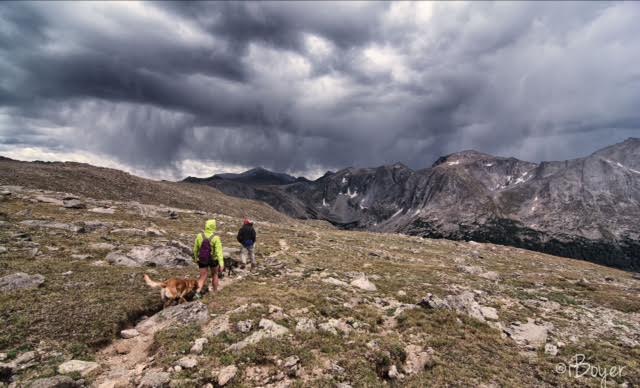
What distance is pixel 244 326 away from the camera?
43.3ft

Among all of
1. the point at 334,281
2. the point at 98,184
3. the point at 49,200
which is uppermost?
the point at 98,184

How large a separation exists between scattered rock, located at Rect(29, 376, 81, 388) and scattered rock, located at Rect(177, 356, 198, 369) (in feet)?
9.39

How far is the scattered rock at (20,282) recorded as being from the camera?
15000 millimetres

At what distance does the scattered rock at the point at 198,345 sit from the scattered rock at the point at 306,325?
3893 millimetres

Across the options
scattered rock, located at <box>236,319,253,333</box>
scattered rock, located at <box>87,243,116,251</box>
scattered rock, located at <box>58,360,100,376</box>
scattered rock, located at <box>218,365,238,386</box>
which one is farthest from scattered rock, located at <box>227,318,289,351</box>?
scattered rock, located at <box>87,243,116,251</box>

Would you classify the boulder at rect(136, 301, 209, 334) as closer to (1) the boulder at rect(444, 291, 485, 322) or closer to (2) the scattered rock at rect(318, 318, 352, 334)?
(2) the scattered rock at rect(318, 318, 352, 334)

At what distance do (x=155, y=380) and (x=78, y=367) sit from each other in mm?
2970

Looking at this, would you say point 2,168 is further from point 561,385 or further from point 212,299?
point 561,385

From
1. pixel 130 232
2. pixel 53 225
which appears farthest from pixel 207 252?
pixel 53 225

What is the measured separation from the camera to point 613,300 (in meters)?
27.5

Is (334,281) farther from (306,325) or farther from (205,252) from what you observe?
(205,252)

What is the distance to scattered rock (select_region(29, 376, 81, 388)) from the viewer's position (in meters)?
9.01

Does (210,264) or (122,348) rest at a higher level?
(210,264)

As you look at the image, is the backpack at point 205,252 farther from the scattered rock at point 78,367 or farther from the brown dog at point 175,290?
the scattered rock at point 78,367
